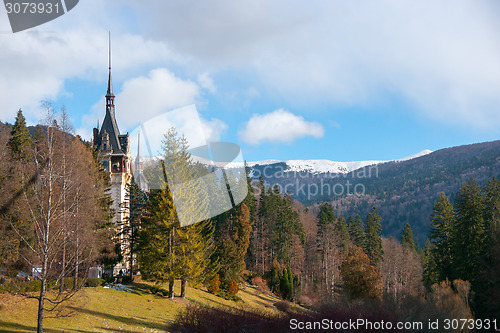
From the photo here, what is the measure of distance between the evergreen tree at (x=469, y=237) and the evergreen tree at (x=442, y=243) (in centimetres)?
177

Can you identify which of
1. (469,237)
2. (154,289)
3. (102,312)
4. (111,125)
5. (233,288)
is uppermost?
(111,125)

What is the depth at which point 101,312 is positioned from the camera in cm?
2342

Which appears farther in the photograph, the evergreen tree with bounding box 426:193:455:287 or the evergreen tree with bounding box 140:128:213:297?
the evergreen tree with bounding box 426:193:455:287

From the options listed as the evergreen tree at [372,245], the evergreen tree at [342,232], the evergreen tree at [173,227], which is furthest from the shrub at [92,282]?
the evergreen tree at [342,232]

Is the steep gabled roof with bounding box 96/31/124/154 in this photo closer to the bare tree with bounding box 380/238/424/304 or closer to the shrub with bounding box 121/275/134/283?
the shrub with bounding box 121/275/134/283

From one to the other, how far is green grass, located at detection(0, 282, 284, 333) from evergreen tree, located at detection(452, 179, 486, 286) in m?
23.1

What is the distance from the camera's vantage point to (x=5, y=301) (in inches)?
815

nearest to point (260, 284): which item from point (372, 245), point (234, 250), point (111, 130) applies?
point (234, 250)

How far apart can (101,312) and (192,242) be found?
31.0 feet

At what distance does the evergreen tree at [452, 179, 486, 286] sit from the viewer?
34.2 meters

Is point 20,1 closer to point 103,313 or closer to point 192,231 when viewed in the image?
point 103,313

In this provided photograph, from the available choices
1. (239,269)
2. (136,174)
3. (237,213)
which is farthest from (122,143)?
(239,269)

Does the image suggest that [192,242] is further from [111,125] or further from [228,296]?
[111,125]

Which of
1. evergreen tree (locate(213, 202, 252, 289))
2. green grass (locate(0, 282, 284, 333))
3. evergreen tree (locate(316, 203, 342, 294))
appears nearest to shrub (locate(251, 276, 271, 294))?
evergreen tree (locate(213, 202, 252, 289))
